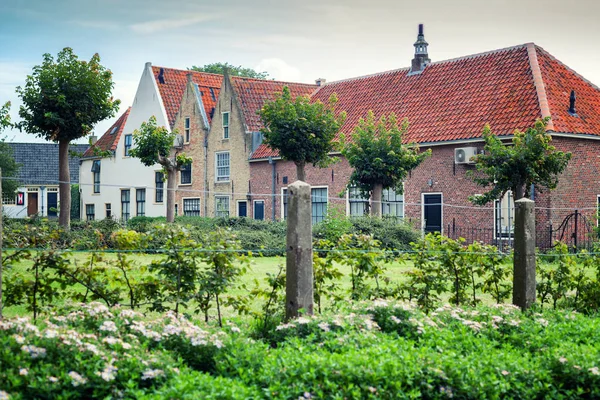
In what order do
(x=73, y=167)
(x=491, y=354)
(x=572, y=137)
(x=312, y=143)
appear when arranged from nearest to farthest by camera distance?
(x=491, y=354) < (x=572, y=137) < (x=312, y=143) < (x=73, y=167)

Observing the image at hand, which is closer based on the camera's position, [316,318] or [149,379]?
[149,379]

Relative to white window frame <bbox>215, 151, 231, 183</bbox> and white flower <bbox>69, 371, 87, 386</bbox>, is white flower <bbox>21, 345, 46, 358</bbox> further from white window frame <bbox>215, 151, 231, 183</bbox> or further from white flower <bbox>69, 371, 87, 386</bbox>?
white window frame <bbox>215, 151, 231, 183</bbox>

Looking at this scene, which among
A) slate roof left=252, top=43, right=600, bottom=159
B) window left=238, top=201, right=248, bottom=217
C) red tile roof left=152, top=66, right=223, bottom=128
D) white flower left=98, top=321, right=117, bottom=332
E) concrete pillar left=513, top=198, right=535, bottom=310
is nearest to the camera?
white flower left=98, top=321, right=117, bottom=332

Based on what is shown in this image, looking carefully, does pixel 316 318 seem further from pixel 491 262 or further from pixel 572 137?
pixel 572 137

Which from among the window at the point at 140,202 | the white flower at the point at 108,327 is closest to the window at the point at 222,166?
the window at the point at 140,202

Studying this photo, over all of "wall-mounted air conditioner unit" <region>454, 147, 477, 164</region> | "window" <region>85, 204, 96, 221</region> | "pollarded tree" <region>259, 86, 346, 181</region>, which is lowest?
"window" <region>85, 204, 96, 221</region>

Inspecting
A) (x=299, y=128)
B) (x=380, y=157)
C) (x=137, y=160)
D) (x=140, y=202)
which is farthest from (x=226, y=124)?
(x=380, y=157)

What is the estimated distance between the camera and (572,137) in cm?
2277

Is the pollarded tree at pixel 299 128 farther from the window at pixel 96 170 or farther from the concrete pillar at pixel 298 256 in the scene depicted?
the window at pixel 96 170

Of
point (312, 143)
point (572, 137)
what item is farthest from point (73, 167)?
point (572, 137)

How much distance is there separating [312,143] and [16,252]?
1795 cm

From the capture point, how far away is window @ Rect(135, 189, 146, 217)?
137 ft

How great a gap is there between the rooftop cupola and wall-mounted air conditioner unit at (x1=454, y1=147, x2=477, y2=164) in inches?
244

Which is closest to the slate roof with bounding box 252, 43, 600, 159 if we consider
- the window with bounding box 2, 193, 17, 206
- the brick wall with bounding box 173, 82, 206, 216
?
the brick wall with bounding box 173, 82, 206, 216
